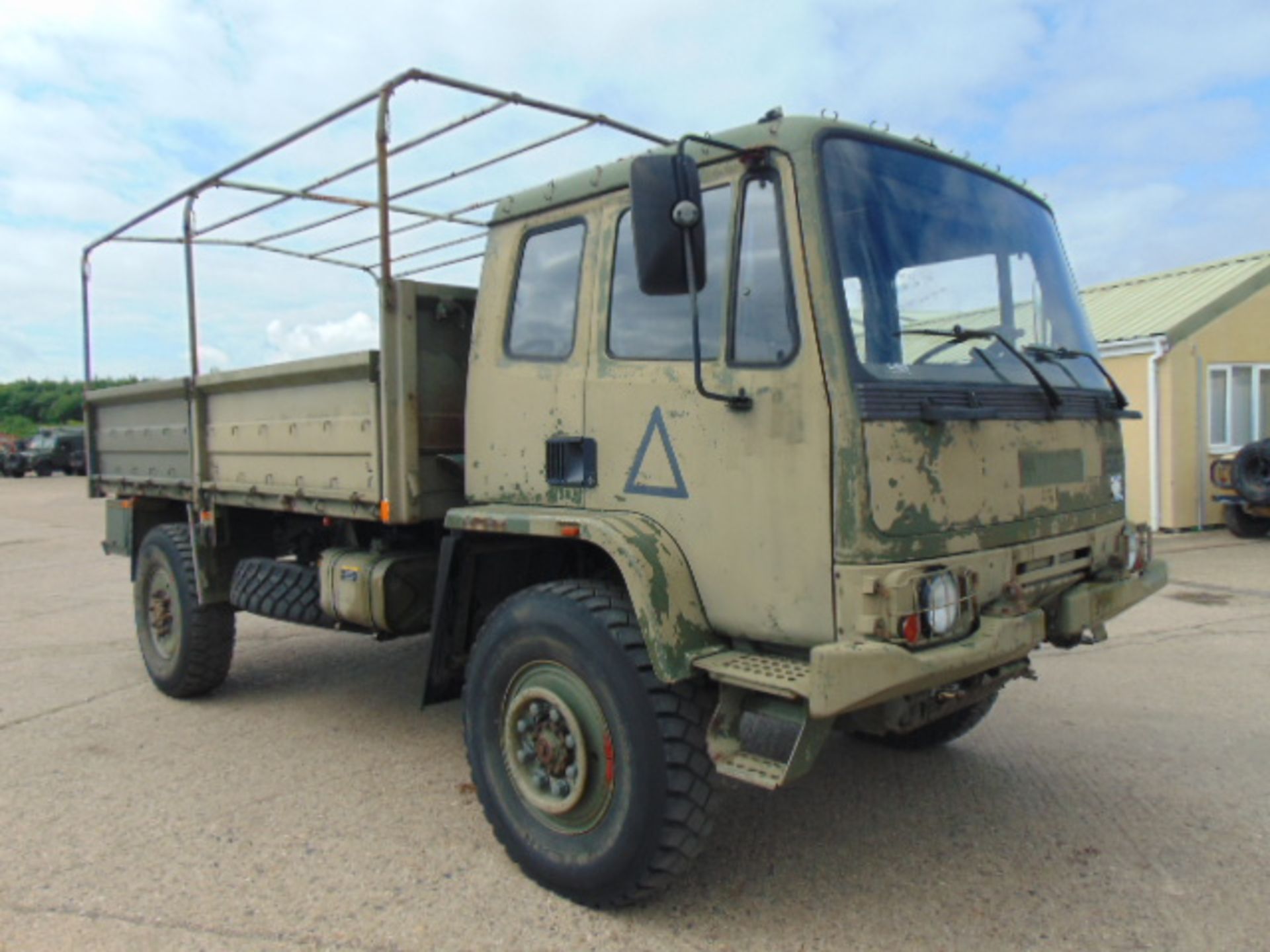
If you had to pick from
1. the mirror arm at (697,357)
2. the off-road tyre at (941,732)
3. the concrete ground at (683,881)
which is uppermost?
the mirror arm at (697,357)

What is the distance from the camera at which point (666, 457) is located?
135 inches

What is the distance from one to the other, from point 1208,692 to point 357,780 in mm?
4844

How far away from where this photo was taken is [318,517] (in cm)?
557

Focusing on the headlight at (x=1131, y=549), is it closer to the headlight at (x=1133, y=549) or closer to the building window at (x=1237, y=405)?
the headlight at (x=1133, y=549)

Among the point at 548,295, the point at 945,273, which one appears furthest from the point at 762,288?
the point at 548,295

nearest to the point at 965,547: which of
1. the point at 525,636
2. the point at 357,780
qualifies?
the point at 525,636

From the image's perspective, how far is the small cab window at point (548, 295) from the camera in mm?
3859

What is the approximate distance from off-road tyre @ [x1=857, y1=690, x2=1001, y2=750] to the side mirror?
260 centimetres

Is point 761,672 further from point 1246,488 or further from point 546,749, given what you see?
point 1246,488

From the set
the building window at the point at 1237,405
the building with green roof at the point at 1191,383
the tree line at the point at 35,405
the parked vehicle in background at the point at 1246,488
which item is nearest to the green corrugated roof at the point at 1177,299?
the building with green roof at the point at 1191,383

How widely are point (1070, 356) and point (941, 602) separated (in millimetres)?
1426

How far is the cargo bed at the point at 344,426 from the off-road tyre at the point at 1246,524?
39.8 feet

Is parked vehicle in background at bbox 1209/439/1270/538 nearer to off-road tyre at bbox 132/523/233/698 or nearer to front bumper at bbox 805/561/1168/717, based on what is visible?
front bumper at bbox 805/561/1168/717

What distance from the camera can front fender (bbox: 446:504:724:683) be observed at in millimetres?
3150
